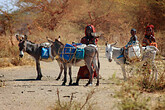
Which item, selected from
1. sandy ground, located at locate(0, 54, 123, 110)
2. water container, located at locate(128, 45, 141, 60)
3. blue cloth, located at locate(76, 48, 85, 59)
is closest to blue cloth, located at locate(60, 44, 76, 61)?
blue cloth, located at locate(76, 48, 85, 59)

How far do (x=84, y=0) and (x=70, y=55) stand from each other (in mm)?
22915

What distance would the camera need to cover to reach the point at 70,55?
8.92m

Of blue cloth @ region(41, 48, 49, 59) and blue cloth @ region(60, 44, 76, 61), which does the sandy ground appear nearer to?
blue cloth @ region(60, 44, 76, 61)

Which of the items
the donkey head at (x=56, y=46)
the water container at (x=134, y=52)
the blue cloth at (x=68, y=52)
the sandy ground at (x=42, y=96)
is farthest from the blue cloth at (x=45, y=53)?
the water container at (x=134, y=52)

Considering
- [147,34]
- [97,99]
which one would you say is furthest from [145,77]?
[147,34]

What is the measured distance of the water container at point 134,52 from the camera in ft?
29.9

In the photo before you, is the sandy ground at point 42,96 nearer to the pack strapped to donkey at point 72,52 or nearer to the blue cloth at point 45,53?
the pack strapped to donkey at point 72,52

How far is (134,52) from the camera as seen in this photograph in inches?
359

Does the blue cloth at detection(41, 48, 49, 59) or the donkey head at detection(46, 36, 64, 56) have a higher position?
the donkey head at detection(46, 36, 64, 56)

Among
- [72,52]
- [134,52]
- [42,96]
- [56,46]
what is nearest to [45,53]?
[56,46]

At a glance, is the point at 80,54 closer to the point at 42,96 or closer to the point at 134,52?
the point at 134,52

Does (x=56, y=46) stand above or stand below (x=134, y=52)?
above

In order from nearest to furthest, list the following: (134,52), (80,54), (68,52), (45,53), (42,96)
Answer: (42,96), (80,54), (68,52), (134,52), (45,53)

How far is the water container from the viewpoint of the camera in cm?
912
